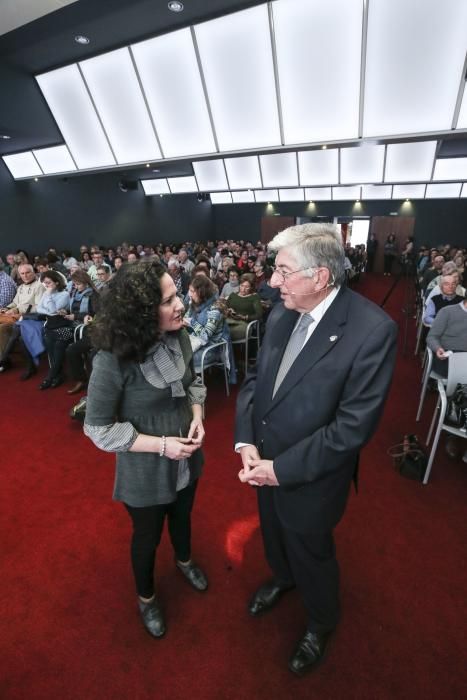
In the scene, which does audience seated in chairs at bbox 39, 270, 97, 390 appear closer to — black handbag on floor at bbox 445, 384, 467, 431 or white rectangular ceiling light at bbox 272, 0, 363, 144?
black handbag on floor at bbox 445, 384, 467, 431

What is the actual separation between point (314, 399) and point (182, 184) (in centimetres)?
1626

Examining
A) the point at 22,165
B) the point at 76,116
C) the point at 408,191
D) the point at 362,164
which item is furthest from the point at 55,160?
the point at 408,191

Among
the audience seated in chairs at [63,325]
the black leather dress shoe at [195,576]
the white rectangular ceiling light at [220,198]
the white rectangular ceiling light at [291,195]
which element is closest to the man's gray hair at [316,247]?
the black leather dress shoe at [195,576]

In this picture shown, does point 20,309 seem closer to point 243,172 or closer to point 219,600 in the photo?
point 219,600

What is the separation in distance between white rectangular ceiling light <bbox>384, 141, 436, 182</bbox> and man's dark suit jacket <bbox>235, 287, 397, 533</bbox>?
1079cm

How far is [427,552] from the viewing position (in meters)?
2.04

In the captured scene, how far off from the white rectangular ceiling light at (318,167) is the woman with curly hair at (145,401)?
11.3 m

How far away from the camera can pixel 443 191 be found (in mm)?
14070

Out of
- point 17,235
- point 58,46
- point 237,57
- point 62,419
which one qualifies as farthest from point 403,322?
point 17,235

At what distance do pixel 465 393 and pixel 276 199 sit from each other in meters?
17.8

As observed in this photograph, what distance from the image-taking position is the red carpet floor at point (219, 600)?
1.45 m

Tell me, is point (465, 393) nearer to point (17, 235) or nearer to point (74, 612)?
point (74, 612)

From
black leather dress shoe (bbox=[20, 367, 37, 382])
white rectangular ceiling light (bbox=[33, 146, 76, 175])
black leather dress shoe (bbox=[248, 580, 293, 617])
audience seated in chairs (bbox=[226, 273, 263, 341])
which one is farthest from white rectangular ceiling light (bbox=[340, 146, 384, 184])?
black leather dress shoe (bbox=[248, 580, 293, 617])

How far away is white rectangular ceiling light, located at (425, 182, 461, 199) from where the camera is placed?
1366 centimetres
